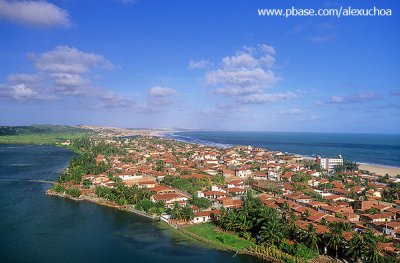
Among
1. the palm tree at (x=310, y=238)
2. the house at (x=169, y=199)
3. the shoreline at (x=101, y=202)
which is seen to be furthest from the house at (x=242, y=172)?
the palm tree at (x=310, y=238)

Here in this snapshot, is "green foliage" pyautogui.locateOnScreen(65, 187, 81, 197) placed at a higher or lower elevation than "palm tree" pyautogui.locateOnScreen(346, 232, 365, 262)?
lower

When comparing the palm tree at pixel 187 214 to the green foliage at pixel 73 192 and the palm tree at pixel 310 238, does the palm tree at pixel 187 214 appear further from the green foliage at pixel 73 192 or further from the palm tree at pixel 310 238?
the green foliage at pixel 73 192

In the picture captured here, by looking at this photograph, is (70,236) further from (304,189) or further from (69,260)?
(304,189)

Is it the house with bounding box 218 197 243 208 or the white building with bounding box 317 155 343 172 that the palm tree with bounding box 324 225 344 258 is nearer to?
the house with bounding box 218 197 243 208

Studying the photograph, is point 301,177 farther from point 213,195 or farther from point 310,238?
point 310,238

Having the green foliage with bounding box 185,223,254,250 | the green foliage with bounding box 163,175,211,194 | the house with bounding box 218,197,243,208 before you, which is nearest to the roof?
the green foliage with bounding box 185,223,254,250

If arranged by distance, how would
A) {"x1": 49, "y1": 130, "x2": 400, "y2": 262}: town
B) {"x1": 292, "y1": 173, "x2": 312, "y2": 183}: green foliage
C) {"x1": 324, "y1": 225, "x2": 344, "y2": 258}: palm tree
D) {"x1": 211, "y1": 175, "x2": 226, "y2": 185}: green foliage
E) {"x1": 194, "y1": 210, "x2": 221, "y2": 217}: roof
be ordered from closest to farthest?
{"x1": 324, "y1": 225, "x2": 344, "y2": 258}: palm tree, {"x1": 49, "y1": 130, "x2": 400, "y2": 262}: town, {"x1": 194, "y1": 210, "x2": 221, "y2": 217}: roof, {"x1": 211, "y1": 175, "x2": 226, "y2": 185}: green foliage, {"x1": 292, "y1": 173, "x2": 312, "y2": 183}: green foliage
